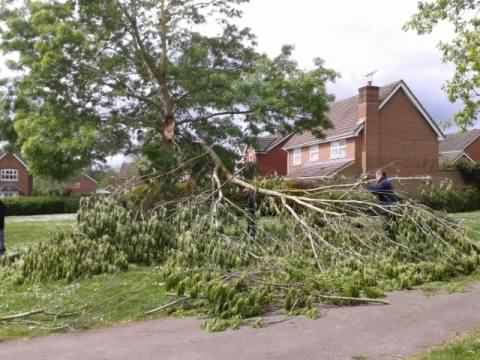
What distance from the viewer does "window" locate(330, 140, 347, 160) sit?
31.4 meters

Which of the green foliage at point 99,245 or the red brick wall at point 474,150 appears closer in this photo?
the green foliage at point 99,245

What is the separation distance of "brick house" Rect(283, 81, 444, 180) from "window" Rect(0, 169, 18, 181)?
35.9 meters

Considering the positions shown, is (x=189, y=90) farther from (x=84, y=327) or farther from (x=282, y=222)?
(x=84, y=327)

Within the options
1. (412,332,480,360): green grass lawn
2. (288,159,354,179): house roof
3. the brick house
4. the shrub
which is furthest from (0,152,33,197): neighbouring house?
(412,332,480,360): green grass lawn

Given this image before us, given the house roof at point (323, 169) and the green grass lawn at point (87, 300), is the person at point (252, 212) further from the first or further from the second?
the house roof at point (323, 169)

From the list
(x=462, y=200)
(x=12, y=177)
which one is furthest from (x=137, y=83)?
(x=12, y=177)

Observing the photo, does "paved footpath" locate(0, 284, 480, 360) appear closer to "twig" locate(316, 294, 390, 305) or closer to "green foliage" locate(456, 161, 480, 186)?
"twig" locate(316, 294, 390, 305)

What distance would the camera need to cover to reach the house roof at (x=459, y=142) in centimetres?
4356

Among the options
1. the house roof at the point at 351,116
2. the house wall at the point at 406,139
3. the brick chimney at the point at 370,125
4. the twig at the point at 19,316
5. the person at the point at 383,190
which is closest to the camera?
the twig at the point at 19,316

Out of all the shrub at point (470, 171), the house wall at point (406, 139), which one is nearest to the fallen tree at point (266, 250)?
the house wall at point (406, 139)

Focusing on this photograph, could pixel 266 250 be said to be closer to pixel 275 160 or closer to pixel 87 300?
pixel 87 300

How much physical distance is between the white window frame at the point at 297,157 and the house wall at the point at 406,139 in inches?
258

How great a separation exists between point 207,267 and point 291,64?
804 cm

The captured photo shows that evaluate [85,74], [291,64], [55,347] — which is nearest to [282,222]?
[55,347]
